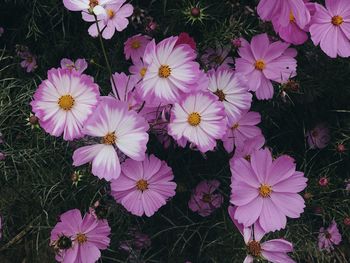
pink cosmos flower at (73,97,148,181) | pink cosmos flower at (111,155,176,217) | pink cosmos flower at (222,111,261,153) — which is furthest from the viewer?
pink cosmos flower at (222,111,261,153)

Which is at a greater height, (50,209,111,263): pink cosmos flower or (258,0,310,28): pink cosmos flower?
(258,0,310,28): pink cosmos flower

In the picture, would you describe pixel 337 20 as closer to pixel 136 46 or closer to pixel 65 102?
pixel 136 46

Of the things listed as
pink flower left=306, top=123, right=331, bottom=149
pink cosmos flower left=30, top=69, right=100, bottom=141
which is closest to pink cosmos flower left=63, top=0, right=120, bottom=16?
pink cosmos flower left=30, top=69, right=100, bottom=141

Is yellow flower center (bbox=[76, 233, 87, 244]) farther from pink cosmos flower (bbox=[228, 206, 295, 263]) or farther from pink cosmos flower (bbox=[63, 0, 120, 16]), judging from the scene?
pink cosmos flower (bbox=[63, 0, 120, 16])

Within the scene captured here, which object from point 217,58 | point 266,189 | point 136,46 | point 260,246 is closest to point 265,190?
point 266,189

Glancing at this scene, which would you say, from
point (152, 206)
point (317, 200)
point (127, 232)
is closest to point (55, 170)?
point (127, 232)

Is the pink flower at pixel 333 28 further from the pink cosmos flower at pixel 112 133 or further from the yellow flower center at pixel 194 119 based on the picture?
the pink cosmos flower at pixel 112 133

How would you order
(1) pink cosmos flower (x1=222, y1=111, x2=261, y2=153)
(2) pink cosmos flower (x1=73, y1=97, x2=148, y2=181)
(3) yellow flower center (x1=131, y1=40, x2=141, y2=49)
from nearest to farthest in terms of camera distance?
(2) pink cosmos flower (x1=73, y1=97, x2=148, y2=181), (1) pink cosmos flower (x1=222, y1=111, x2=261, y2=153), (3) yellow flower center (x1=131, y1=40, x2=141, y2=49)
